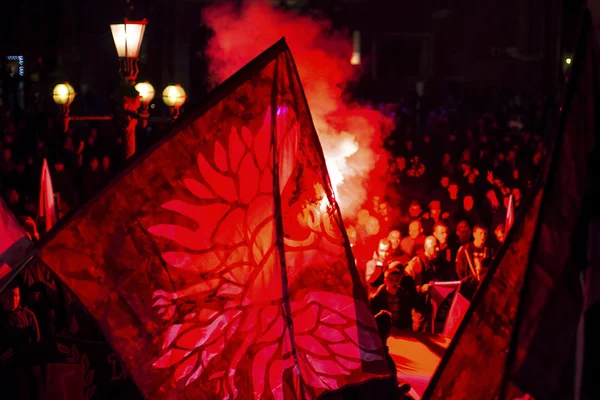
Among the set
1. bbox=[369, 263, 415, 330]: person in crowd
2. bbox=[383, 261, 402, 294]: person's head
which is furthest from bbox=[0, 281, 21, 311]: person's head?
bbox=[383, 261, 402, 294]: person's head

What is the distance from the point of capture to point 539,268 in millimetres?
3910

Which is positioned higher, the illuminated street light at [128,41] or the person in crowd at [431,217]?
the illuminated street light at [128,41]

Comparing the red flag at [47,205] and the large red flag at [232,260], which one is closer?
the large red flag at [232,260]

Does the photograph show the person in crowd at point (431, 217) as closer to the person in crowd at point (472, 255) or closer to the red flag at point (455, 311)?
the person in crowd at point (472, 255)

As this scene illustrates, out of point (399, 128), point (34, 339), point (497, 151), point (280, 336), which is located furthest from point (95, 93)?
point (280, 336)

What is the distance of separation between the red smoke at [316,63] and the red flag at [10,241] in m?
4.73

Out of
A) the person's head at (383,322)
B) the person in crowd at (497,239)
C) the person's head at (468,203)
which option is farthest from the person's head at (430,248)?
the person's head at (383,322)

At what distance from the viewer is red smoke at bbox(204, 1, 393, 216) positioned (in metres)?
10.6

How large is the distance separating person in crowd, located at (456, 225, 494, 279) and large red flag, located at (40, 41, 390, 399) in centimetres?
532

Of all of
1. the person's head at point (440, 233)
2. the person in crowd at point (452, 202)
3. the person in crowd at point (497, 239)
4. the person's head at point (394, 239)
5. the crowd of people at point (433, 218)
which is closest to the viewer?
the crowd of people at point (433, 218)

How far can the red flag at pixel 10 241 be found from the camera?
6109mm

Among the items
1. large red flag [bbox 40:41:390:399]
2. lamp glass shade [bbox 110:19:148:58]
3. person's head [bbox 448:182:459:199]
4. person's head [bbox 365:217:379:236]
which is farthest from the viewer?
person's head [bbox 448:182:459:199]

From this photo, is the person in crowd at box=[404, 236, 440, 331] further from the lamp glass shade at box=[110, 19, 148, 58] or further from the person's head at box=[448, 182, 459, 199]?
the lamp glass shade at box=[110, 19, 148, 58]

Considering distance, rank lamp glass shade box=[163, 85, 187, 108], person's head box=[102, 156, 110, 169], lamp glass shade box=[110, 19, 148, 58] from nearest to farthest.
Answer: lamp glass shade box=[110, 19, 148, 58], lamp glass shade box=[163, 85, 187, 108], person's head box=[102, 156, 110, 169]
